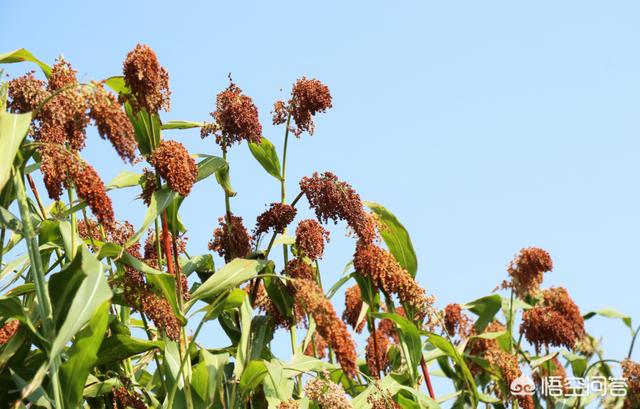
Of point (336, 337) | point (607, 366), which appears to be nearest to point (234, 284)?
point (336, 337)

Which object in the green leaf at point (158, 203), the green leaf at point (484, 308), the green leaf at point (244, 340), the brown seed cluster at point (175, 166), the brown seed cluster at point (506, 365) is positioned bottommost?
the green leaf at point (244, 340)

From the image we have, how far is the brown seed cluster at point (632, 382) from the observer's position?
5676 millimetres

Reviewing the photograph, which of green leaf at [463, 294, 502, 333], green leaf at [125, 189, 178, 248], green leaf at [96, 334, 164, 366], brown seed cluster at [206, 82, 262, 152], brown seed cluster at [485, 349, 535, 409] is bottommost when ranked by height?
green leaf at [96, 334, 164, 366]

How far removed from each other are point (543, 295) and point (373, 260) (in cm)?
158

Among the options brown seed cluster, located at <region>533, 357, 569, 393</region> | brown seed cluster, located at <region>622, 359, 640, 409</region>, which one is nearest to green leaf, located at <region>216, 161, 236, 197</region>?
brown seed cluster, located at <region>533, 357, 569, 393</region>

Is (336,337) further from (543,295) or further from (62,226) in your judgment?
(543,295)

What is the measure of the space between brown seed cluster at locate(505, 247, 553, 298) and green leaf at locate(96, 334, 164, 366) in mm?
2188

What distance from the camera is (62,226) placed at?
3.99 metres

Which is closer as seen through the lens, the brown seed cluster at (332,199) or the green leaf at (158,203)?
the green leaf at (158,203)

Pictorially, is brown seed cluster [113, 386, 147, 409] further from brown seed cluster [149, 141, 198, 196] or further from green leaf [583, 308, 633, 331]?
green leaf [583, 308, 633, 331]

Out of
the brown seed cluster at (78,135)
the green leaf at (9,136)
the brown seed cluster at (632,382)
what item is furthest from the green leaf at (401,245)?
the green leaf at (9,136)

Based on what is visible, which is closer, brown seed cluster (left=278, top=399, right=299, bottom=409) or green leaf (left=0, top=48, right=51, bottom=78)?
brown seed cluster (left=278, top=399, right=299, bottom=409)

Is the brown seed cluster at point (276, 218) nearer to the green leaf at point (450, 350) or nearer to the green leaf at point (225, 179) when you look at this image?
the green leaf at point (225, 179)

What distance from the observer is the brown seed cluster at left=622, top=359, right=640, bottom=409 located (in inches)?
223
